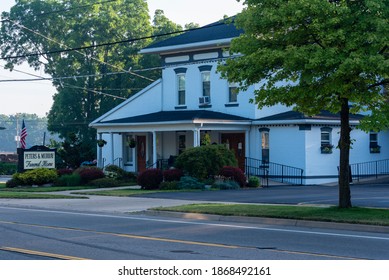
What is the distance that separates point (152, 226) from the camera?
18.3 meters

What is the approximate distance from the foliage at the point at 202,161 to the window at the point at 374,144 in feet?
34.2

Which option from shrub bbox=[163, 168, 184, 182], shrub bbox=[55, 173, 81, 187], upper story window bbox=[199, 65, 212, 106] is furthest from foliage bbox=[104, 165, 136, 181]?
upper story window bbox=[199, 65, 212, 106]

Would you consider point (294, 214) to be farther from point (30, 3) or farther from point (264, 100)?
point (30, 3)

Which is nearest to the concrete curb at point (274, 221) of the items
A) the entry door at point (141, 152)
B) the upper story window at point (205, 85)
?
the upper story window at point (205, 85)

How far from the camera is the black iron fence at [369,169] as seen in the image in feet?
129

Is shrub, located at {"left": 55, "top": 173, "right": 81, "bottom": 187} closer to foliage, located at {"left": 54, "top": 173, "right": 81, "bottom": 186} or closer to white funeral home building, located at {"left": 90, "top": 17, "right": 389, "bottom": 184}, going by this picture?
foliage, located at {"left": 54, "top": 173, "right": 81, "bottom": 186}

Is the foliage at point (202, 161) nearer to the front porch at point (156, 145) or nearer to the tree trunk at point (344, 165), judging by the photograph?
the front porch at point (156, 145)

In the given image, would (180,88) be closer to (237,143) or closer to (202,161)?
(237,143)

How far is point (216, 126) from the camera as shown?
124 ft

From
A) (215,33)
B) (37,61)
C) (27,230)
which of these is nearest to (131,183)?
(215,33)

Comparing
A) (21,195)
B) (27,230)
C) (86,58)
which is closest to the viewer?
(27,230)

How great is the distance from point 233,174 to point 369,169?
10.0 m

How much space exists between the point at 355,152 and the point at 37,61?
37892 millimetres

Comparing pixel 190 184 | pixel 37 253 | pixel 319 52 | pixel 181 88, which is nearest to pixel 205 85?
pixel 181 88
